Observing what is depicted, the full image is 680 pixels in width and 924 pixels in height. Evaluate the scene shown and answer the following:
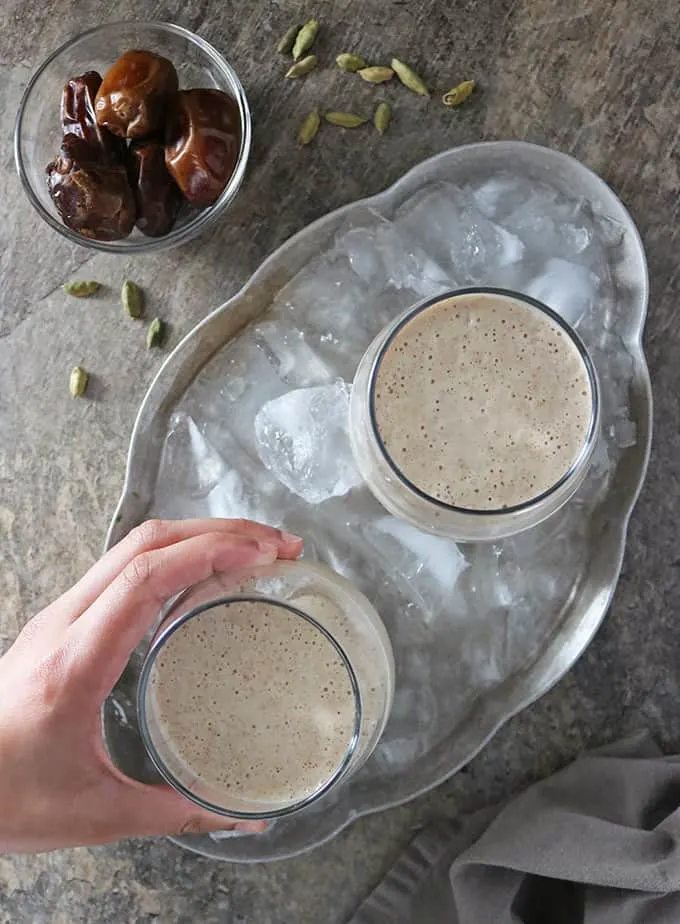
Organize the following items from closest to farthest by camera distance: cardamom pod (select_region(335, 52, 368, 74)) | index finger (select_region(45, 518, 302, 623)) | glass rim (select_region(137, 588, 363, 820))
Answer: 1. glass rim (select_region(137, 588, 363, 820))
2. index finger (select_region(45, 518, 302, 623))
3. cardamom pod (select_region(335, 52, 368, 74))

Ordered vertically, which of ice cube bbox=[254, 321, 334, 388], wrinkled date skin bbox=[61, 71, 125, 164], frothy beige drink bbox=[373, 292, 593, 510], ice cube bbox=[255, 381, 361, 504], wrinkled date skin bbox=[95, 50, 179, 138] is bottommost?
ice cube bbox=[255, 381, 361, 504]

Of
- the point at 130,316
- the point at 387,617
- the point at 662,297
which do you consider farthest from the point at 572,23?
the point at 387,617

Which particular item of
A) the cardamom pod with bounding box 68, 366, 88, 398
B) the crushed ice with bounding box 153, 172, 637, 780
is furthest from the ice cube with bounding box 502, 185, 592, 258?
the cardamom pod with bounding box 68, 366, 88, 398

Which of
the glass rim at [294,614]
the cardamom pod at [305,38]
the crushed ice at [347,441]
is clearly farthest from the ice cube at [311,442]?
the cardamom pod at [305,38]

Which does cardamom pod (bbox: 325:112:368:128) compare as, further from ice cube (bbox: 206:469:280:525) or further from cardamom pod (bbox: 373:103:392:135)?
ice cube (bbox: 206:469:280:525)

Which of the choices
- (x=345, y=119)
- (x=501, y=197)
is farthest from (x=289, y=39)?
(x=501, y=197)

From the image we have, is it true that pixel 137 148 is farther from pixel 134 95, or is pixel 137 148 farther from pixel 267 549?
pixel 267 549
